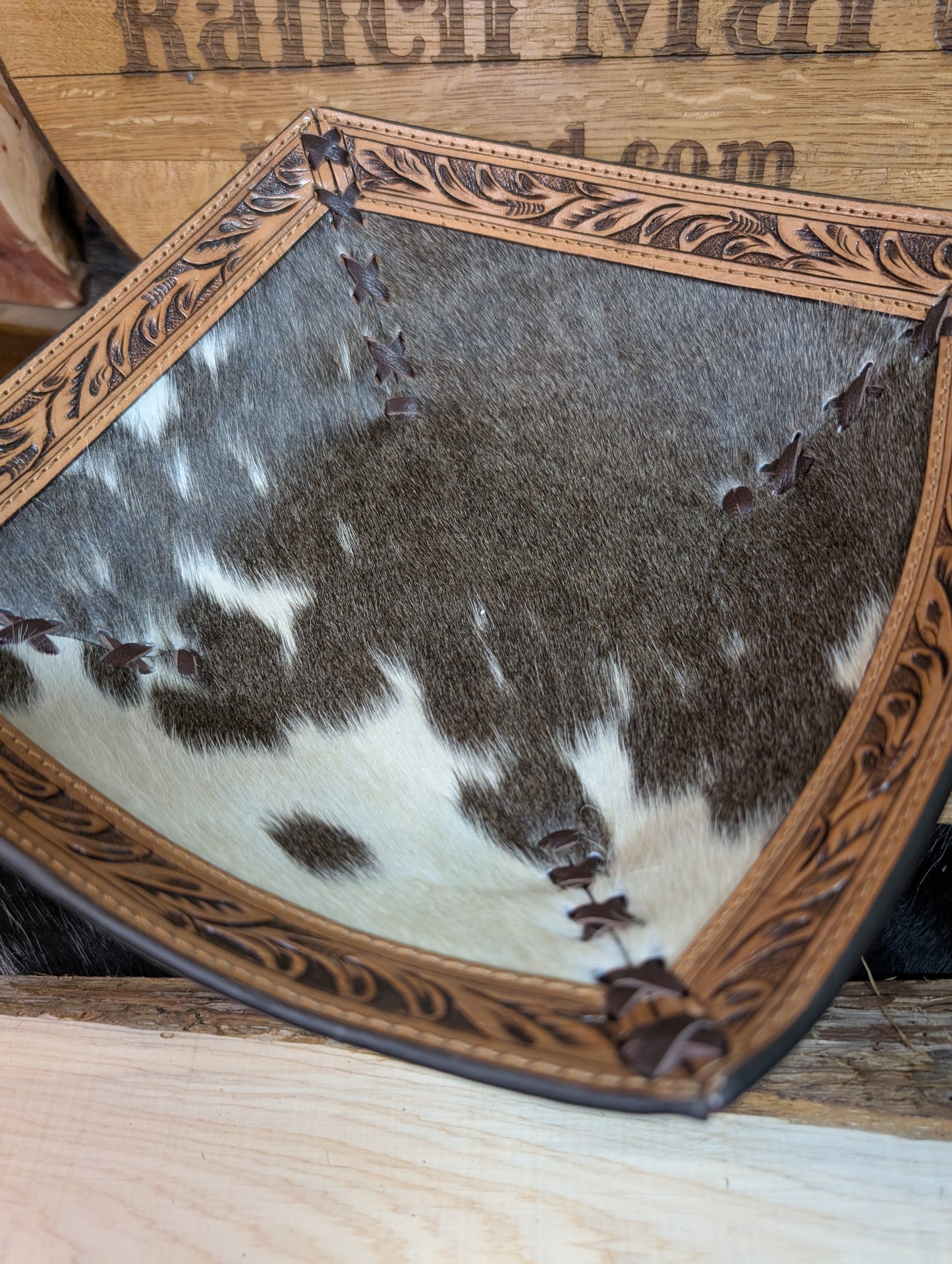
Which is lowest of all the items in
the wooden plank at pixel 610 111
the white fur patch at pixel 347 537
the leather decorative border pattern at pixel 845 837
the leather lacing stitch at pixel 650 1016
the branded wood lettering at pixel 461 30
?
the leather lacing stitch at pixel 650 1016

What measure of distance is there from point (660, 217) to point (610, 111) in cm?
33

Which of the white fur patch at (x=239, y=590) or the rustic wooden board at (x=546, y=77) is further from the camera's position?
the rustic wooden board at (x=546, y=77)

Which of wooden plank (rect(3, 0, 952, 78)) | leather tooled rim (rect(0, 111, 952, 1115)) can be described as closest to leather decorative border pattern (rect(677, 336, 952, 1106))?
leather tooled rim (rect(0, 111, 952, 1115))

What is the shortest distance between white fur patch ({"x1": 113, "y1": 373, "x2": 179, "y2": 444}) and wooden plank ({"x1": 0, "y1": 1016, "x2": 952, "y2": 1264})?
1.93 ft

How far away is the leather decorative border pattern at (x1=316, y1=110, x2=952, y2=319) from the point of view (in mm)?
837

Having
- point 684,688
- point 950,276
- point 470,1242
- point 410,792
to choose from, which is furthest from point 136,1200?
point 950,276

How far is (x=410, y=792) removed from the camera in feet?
2.67

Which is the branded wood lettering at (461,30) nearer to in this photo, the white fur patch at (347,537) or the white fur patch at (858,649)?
the white fur patch at (347,537)

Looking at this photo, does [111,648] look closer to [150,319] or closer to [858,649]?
[150,319]

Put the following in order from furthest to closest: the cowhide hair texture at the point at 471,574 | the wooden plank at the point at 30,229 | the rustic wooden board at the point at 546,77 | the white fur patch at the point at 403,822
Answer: the wooden plank at the point at 30,229 → the rustic wooden board at the point at 546,77 → the cowhide hair texture at the point at 471,574 → the white fur patch at the point at 403,822

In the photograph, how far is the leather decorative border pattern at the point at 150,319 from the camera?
2.94ft

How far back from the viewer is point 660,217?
2.95 ft

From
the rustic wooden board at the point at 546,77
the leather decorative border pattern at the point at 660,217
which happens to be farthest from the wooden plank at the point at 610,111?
the leather decorative border pattern at the point at 660,217

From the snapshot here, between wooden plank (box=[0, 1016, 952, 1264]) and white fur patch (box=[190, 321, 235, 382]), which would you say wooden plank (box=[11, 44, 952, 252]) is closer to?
white fur patch (box=[190, 321, 235, 382])
